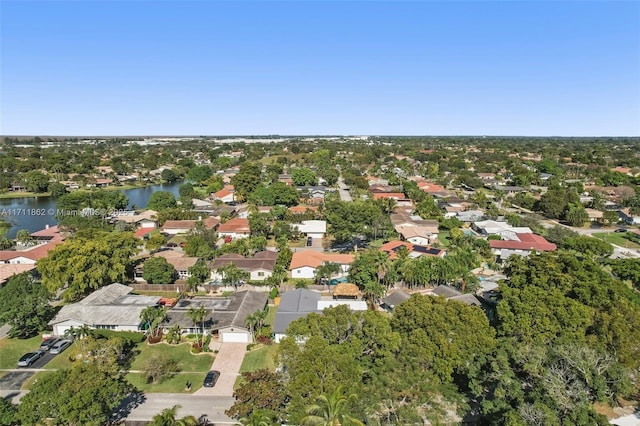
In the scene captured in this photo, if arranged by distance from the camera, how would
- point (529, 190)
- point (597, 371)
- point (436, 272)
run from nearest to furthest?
point (597, 371) → point (436, 272) → point (529, 190)

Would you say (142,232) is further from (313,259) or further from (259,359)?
(259,359)

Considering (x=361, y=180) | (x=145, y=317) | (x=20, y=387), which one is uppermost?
(x=361, y=180)

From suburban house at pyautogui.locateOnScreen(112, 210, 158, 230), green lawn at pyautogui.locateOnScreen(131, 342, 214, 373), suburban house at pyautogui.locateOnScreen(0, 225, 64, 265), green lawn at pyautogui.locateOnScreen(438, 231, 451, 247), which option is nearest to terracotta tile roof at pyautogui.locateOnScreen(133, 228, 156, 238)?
suburban house at pyautogui.locateOnScreen(112, 210, 158, 230)

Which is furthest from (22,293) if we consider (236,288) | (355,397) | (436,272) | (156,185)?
(156,185)

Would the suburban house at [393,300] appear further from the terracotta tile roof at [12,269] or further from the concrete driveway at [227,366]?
the terracotta tile roof at [12,269]

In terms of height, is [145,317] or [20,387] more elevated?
[145,317]

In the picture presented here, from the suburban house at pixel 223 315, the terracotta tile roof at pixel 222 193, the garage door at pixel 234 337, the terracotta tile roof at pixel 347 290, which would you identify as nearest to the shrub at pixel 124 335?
the suburban house at pixel 223 315

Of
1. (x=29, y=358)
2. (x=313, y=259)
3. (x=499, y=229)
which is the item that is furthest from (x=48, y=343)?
(x=499, y=229)

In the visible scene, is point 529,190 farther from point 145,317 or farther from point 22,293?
point 22,293
